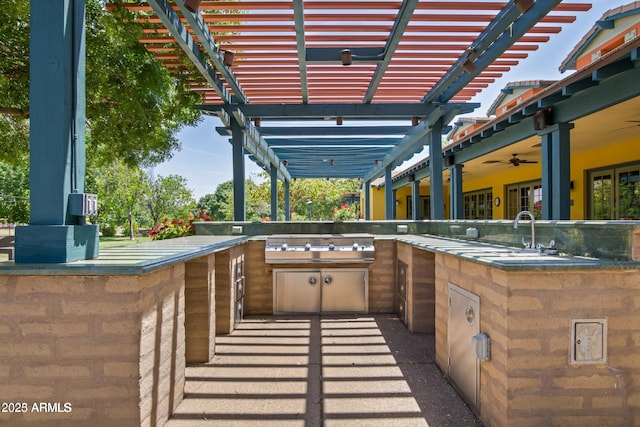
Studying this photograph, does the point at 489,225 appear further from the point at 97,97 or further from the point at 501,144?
the point at 97,97

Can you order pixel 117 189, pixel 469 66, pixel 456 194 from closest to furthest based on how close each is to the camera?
pixel 469 66 → pixel 456 194 → pixel 117 189

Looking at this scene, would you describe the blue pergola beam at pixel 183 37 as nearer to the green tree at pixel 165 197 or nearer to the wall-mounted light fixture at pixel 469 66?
the wall-mounted light fixture at pixel 469 66

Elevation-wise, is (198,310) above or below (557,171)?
below

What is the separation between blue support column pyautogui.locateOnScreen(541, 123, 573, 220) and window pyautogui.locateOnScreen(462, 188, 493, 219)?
718 centimetres

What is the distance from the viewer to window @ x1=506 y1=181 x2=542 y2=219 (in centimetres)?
901

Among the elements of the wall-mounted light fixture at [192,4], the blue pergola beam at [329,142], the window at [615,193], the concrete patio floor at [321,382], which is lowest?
the concrete patio floor at [321,382]

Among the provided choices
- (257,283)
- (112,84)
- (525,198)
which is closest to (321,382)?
(257,283)

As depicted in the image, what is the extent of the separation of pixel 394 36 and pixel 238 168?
131 inches

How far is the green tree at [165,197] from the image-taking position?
68.6ft

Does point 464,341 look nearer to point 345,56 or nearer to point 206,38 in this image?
point 345,56

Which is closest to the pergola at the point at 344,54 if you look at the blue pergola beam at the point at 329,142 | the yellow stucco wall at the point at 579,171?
the blue pergola beam at the point at 329,142

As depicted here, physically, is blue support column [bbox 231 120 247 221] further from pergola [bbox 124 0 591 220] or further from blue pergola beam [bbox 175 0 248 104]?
blue pergola beam [bbox 175 0 248 104]

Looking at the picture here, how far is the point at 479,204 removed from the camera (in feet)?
42.1

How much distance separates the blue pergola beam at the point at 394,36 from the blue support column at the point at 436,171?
144 centimetres
